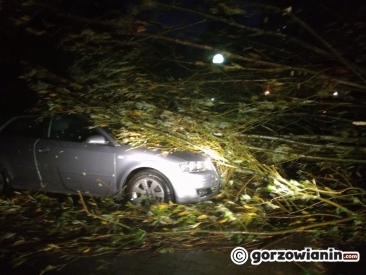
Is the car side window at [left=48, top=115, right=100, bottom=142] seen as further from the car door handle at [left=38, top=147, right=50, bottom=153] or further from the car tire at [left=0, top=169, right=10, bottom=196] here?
the car tire at [left=0, top=169, right=10, bottom=196]

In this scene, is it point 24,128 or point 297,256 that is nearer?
point 297,256

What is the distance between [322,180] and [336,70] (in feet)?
4.75

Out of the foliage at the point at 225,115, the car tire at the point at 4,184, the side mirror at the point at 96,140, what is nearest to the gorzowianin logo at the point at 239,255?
the foliage at the point at 225,115

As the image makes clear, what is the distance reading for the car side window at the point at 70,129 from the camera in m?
7.16

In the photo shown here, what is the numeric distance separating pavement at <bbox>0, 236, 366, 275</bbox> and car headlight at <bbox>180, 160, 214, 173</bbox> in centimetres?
169

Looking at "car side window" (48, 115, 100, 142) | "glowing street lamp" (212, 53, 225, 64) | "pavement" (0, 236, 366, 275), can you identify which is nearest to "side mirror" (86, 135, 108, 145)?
"car side window" (48, 115, 100, 142)

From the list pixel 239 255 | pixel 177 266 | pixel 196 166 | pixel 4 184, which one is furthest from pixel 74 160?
pixel 239 255

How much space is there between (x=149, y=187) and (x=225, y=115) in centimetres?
162

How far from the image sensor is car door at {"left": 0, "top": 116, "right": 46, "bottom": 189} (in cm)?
734

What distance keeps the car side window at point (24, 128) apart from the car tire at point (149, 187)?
1.79m

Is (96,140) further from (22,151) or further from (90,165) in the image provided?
(22,151)

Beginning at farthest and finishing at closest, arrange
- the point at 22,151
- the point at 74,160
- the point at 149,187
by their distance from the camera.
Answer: the point at 22,151
the point at 74,160
the point at 149,187

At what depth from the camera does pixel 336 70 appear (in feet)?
19.0

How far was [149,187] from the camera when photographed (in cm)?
670
